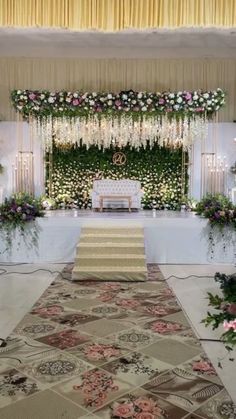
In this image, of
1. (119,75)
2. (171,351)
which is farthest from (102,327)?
(119,75)

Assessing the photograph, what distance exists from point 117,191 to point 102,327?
6214mm

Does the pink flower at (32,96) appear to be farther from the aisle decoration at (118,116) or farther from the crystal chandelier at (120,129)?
the crystal chandelier at (120,129)

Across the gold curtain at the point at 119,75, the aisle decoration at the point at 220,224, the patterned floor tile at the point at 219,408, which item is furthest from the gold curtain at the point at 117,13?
the gold curtain at the point at 119,75

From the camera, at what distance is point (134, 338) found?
11.5 ft

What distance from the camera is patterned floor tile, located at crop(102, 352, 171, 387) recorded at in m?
2.76

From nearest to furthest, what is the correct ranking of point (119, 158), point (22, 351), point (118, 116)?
point (22, 351), point (118, 116), point (119, 158)

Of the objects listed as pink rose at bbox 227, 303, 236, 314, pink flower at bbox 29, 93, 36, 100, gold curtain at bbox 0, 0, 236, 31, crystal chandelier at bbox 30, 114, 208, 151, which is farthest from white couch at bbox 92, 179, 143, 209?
pink rose at bbox 227, 303, 236, 314

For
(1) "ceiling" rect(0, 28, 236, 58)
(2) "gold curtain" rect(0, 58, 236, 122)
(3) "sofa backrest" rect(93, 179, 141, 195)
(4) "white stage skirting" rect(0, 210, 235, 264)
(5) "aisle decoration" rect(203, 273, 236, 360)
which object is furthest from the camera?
(2) "gold curtain" rect(0, 58, 236, 122)

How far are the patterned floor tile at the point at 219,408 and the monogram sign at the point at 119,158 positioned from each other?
8250 millimetres

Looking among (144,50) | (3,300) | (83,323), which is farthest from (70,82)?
(83,323)

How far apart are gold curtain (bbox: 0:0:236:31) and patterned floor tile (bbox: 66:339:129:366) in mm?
3236

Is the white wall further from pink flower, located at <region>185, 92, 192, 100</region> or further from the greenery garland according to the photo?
pink flower, located at <region>185, 92, 192, 100</region>

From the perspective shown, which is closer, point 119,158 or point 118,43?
point 118,43

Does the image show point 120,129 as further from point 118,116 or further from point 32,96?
point 32,96
